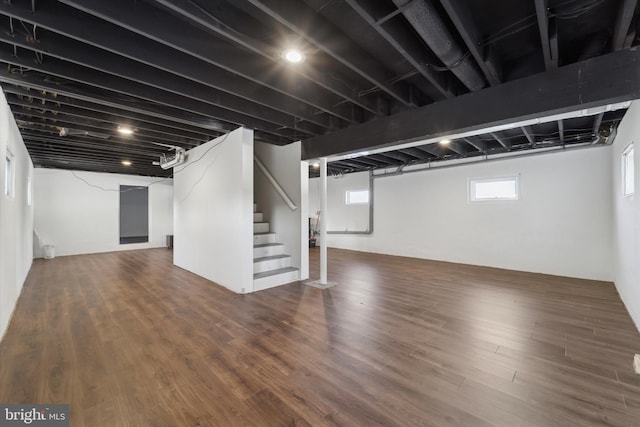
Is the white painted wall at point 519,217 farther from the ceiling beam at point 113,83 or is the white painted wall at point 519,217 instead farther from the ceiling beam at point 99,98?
the ceiling beam at point 99,98

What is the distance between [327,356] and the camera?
2.21m

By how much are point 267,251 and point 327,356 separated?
293cm

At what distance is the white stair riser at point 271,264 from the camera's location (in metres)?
4.46

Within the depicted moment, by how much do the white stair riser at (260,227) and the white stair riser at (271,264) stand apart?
0.85 metres

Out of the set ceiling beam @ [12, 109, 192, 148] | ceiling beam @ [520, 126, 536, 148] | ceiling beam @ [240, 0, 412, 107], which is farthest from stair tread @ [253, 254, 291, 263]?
ceiling beam @ [520, 126, 536, 148]

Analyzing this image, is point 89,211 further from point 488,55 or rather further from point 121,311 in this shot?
point 488,55

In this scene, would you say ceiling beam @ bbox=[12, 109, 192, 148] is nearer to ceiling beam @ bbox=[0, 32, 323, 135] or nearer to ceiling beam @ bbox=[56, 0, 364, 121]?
ceiling beam @ bbox=[0, 32, 323, 135]

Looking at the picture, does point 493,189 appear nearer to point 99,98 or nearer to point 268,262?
point 268,262

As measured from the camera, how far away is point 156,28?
1896 mm

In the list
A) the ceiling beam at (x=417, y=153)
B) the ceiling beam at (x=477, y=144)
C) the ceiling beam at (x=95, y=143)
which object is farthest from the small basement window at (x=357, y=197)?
the ceiling beam at (x=95, y=143)

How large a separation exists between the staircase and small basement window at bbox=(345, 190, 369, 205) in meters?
3.78

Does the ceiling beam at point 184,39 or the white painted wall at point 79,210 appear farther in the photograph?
the white painted wall at point 79,210

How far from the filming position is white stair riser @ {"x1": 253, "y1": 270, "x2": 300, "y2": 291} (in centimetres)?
415

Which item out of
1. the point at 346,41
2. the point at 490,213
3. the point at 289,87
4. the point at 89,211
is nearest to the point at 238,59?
the point at 289,87
